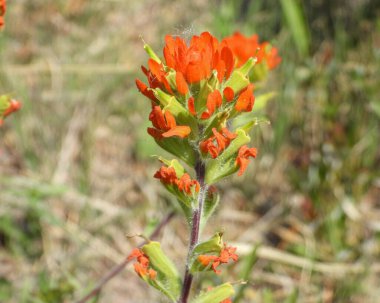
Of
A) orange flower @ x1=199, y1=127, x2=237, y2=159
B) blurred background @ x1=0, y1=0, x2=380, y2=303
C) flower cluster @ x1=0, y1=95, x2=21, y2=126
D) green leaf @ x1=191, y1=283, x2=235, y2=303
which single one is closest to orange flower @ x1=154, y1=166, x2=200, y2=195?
orange flower @ x1=199, y1=127, x2=237, y2=159

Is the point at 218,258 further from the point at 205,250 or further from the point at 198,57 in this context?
the point at 198,57

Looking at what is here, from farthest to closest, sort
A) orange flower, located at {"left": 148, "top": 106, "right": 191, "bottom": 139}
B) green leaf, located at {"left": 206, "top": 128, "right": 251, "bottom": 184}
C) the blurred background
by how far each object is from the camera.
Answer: the blurred background
green leaf, located at {"left": 206, "top": 128, "right": 251, "bottom": 184}
orange flower, located at {"left": 148, "top": 106, "right": 191, "bottom": 139}

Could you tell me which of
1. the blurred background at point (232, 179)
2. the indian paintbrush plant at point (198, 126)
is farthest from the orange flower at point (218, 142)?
the blurred background at point (232, 179)

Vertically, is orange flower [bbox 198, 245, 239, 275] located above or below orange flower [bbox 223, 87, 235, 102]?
below

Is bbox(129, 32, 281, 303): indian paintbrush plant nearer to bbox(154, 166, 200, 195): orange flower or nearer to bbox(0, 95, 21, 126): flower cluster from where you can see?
bbox(154, 166, 200, 195): orange flower

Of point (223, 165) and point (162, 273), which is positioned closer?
point (223, 165)

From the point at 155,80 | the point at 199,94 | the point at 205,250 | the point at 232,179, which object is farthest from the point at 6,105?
the point at 232,179
